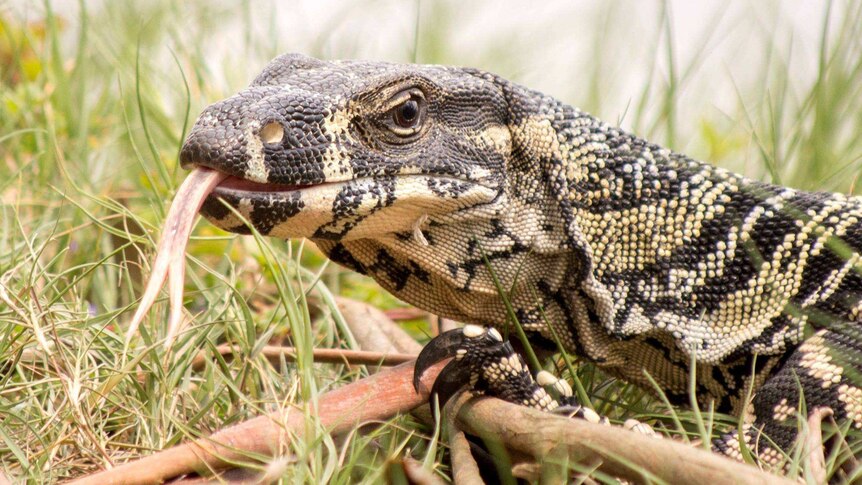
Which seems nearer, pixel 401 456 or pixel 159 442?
pixel 401 456

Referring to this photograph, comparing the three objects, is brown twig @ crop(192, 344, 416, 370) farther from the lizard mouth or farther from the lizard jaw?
the lizard mouth

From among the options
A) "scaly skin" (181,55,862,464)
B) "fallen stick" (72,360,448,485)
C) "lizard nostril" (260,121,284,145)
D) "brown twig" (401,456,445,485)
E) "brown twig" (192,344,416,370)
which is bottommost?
"brown twig" (192,344,416,370)

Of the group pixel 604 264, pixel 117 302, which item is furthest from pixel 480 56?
pixel 604 264

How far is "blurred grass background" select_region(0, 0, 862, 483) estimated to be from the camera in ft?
12.3

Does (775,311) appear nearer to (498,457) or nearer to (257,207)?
(498,457)

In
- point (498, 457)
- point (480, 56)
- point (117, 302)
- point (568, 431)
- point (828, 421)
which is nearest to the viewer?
point (568, 431)

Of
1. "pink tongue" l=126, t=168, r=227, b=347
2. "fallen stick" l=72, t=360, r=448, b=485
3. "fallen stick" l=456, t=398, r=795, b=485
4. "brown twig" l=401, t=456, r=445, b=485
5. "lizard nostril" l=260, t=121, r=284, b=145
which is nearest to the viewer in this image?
"fallen stick" l=456, t=398, r=795, b=485

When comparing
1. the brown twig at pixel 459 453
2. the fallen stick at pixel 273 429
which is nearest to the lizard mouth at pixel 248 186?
the fallen stick at pixel 273 429

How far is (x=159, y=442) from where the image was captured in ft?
12.5

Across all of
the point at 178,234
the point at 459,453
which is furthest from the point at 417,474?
the point at 178,234

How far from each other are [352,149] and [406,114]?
0.28 metres

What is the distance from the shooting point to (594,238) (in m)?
3.99

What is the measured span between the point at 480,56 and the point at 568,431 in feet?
17.2

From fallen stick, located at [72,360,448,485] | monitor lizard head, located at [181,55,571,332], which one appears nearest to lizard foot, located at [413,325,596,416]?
fallen stick, located at [72,360,448,485]
